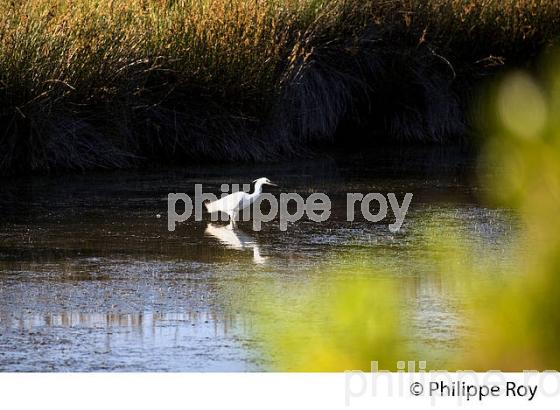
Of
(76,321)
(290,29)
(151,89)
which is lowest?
(76,321)

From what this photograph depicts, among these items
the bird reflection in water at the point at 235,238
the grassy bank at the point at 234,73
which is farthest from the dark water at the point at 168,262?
the grassy bank at the point at 234,73

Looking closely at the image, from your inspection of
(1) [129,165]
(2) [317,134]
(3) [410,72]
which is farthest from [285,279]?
(3) [410,72]

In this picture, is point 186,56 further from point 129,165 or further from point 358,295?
point 358,295

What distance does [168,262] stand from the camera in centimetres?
783

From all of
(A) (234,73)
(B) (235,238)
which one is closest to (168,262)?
(B) (235,238)

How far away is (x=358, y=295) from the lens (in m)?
2.37

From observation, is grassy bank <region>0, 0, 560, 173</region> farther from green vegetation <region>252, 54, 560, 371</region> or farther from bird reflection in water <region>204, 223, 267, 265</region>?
green vegetation <region>252, 54, 560, 371</region>

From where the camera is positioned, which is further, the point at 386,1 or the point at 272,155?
the point at 386,1

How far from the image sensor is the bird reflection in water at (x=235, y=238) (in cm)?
820

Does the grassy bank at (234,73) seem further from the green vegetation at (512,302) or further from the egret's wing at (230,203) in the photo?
the green vegetation at (512,302)

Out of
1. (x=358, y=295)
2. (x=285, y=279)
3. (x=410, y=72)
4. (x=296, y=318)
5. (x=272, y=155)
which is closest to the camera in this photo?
(x=358, y=295)

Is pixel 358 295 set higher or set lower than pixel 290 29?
lower

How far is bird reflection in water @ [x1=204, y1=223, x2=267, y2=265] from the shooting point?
26.9ft

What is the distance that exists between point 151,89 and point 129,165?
1076 millimetres
